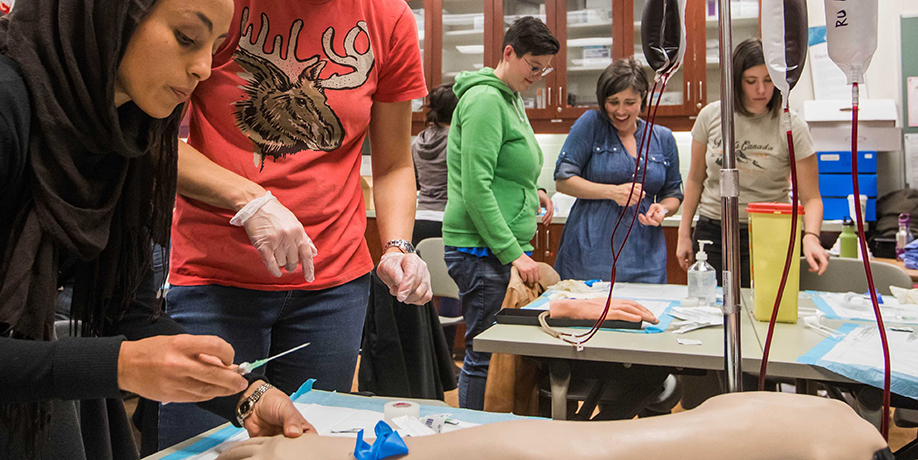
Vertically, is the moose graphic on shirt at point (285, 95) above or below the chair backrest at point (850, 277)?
above

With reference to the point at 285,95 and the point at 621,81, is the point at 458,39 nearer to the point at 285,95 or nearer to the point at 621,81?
the point at 621,81

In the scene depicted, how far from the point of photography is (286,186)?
1.15 m

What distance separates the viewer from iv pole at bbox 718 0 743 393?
32.0 inches

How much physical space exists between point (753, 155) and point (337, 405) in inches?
74.3

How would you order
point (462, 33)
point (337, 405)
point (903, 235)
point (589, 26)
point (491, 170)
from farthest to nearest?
point (462, 33), point (589, 26), point (903, 235), point (491, 170), point (337, 405)

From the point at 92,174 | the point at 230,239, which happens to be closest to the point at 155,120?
the point at 92,174

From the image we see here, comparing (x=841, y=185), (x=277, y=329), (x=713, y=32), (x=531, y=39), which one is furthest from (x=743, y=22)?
(x=277, y=329)

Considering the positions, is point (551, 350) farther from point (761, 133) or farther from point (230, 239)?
point (761, 133)

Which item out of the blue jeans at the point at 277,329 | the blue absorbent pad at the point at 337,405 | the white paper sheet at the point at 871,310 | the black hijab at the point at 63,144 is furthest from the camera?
the white paper sheet at the point at 871,310

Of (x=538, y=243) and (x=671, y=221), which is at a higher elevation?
(x=671, y=221)

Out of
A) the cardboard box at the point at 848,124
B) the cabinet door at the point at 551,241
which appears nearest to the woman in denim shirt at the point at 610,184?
the cabinet door at the point at 551,241

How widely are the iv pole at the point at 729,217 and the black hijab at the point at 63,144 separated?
678mm

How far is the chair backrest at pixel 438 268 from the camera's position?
3.07 metres

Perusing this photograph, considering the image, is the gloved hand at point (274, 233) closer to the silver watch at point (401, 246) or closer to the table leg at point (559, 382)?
the silver watch at point (401, 246)
